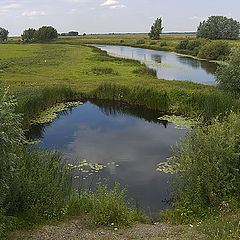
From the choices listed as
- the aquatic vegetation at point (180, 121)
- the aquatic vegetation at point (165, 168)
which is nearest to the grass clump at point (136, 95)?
the aquatic vegetation at point (180, 121)

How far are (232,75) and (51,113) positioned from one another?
14036 mm

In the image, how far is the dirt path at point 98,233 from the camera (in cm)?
579

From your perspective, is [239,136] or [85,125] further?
[85,125]

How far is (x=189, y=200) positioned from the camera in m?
7.73

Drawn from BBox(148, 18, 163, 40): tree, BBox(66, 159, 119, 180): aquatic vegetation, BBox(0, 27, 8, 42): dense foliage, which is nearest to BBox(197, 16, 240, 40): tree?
BBox(148, 18, 163, 40): tree

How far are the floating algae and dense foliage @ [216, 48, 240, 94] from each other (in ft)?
39.8

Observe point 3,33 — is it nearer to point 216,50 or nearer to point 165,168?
point 216,50

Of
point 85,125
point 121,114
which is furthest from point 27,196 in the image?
point 121,114

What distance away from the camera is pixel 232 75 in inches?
736

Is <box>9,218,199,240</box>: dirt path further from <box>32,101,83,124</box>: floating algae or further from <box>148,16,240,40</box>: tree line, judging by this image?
<box>148,16,240,40</box>: tree line

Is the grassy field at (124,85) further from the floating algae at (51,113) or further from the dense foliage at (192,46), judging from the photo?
the dense foliage at (192,46)

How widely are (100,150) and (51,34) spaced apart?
13832 centimetres

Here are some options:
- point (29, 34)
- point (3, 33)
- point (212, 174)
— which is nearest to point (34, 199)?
point (212, 174)

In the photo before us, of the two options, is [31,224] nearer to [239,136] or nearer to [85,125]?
[239,136]
